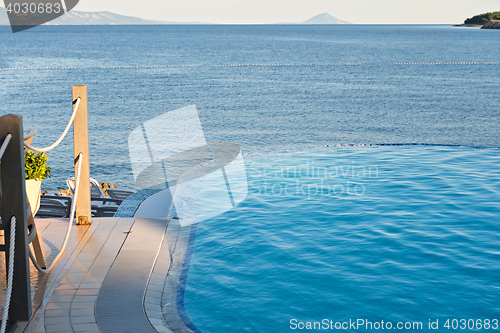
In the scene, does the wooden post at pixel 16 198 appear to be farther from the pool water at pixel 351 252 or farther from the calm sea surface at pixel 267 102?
the calm sea surface at pixel 267 102

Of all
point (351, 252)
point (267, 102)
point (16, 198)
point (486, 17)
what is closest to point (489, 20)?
point (486, 17)

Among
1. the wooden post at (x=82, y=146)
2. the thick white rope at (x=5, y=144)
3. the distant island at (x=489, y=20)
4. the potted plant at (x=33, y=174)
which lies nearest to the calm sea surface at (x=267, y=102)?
the wooden post at (x=82, y=146)

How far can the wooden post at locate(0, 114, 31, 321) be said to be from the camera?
320 cm

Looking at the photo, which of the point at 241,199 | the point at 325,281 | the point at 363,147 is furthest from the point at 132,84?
the point at 325,281

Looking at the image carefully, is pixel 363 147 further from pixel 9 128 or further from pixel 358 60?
pixel 358 60

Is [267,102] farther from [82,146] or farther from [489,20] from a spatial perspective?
[489,20]

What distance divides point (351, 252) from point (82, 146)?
3.67 m

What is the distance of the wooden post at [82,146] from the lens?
5.24 metres

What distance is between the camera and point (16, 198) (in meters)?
3.28

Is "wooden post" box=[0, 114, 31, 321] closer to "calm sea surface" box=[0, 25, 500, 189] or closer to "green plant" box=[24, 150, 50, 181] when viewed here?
"green plant" box=[24, 150, 50, 181]

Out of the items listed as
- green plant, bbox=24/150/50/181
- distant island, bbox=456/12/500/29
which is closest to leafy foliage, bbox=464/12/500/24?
distant island, bbox=456/12/500/29

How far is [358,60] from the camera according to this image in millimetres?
65812

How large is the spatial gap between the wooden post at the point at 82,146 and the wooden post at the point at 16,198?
1.90 m

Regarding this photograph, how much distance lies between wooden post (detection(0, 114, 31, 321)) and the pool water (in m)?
1.54
